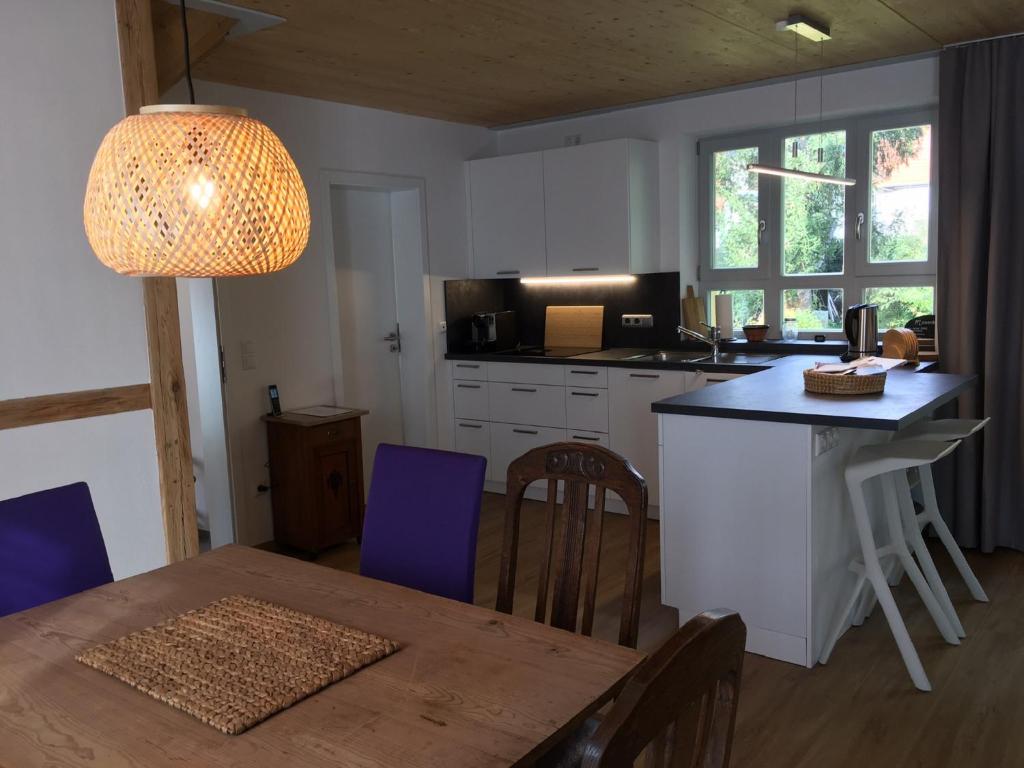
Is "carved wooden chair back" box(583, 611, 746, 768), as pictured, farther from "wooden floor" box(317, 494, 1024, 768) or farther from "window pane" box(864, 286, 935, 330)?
"window pane" box(864, 286, 935, 330)

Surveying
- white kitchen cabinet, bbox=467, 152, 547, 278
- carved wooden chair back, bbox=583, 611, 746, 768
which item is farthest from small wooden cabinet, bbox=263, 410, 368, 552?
carved wooden chair back, bbox=583, 611, 746, 768

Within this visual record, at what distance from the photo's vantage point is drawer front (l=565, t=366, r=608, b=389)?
5.24 m

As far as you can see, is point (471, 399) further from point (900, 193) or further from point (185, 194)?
point (185, 194)

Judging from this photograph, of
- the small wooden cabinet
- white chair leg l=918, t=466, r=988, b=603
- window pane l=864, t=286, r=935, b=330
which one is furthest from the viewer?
window pane l=864, t=286, r=935, b=330

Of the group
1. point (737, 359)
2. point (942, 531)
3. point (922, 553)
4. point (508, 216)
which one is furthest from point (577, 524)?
point (508, 216)

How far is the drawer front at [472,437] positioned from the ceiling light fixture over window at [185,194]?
431cm

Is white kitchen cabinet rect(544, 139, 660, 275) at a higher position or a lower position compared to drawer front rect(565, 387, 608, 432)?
→ higher

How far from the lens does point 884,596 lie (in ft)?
10.3

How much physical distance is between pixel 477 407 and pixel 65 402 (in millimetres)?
3073

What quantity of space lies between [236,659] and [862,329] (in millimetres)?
3728

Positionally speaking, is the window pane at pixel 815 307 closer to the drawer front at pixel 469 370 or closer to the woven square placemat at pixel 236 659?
the drawer front at pixel 469 370

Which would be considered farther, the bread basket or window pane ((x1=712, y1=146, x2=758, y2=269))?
window pane ((x1=712, y1=146, x2=758, y2=269))

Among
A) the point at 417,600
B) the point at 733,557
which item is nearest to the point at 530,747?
the point at 417,600

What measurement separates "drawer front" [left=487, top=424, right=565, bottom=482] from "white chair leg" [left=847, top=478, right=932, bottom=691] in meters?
2.51
